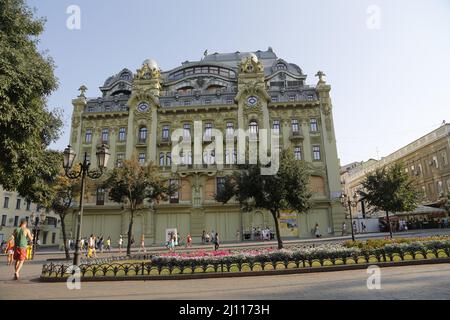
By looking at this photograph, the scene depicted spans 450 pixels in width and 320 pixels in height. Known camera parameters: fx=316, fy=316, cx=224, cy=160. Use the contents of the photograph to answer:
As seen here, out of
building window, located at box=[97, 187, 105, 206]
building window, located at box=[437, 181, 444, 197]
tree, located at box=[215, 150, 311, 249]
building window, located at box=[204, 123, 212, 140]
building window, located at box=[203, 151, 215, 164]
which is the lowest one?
tree, located at box=[215, 150, 311, 249]

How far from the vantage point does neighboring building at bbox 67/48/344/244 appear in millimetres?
36281

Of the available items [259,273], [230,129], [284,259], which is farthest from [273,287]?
[230,129]

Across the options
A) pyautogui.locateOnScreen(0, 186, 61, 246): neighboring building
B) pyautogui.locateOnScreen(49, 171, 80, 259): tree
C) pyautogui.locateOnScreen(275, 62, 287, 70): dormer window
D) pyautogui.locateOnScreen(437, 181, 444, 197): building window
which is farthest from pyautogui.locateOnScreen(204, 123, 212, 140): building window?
pyautogui.locateOnScreen(437, 181, 444, 197): building window

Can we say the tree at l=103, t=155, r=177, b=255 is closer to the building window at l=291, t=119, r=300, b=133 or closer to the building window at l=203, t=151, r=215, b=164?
the building window at l=203, t=151, r=215, b=164

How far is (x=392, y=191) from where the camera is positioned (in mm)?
31031

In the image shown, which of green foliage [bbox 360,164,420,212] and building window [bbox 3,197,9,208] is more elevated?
building window [bbox 3,197,9,208]

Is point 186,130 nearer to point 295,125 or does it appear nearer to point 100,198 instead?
point 100,198

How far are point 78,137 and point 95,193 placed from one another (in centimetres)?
794

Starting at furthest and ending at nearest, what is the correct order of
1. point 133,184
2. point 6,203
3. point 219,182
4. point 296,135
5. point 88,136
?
point 6,203
point 88,136
point 296,135
point 219,182
point 133,184

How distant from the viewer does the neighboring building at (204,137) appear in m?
36.3

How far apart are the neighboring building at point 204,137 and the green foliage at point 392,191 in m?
4.57

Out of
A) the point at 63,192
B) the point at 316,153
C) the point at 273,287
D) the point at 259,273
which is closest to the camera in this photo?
the point at 273,287

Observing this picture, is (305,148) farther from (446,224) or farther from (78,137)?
(78,137)
